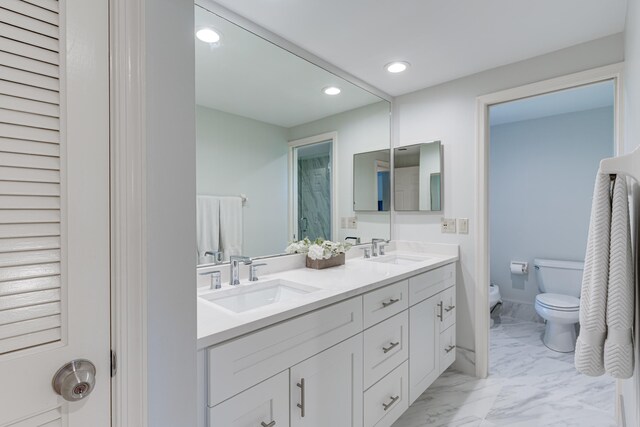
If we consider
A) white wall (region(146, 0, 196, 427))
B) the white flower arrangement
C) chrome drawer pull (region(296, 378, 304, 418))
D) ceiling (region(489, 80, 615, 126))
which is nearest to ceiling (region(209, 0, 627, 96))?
ceiling (region(489, 80, 615, 126))

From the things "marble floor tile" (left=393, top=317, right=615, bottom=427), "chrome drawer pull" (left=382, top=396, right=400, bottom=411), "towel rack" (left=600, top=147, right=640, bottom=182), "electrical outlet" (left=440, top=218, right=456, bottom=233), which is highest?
"towel rack" (left=600, top=147, right=640, bottom=182)

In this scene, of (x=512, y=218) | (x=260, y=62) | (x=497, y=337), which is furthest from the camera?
(x=512, y=218)

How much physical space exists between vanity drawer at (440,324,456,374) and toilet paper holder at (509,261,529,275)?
5.57 feet

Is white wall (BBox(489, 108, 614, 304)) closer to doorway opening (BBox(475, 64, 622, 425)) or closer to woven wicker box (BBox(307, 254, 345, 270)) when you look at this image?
doorway opening (BBox(475, 64, 622, 425))

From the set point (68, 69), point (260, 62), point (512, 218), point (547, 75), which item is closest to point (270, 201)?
point (260, 62)

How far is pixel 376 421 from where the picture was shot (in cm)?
148

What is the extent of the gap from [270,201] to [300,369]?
999 millimetres

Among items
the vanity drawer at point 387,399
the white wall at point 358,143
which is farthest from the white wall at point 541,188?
the vanity drawer at point 387,399

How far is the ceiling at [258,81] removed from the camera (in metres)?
1.52

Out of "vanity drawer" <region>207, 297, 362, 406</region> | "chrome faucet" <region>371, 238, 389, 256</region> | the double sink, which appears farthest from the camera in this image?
"chrome faucet" <region>371, 238, 389, 256</region>

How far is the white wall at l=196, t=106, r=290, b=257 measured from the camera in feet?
5.01

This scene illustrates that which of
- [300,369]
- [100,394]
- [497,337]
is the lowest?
[497,337]

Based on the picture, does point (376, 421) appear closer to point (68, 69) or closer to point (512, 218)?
point (68, 69)

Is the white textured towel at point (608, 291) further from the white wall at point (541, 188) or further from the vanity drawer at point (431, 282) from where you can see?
the white wall at point (541, 188)
